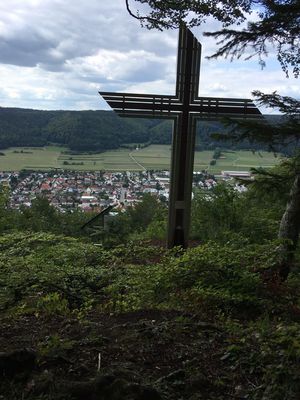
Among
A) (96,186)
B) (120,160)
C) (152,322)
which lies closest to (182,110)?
(120,160)

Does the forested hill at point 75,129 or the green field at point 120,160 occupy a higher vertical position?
the forested hill at point 75,129

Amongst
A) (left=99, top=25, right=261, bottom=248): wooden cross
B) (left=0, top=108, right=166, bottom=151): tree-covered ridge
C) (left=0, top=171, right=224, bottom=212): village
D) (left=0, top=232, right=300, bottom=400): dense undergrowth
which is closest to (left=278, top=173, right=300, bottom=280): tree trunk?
(left=0, top=232, right=300, bottom=400): dense undergrowth

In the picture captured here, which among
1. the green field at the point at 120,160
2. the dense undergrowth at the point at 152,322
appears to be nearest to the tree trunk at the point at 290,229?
the dense undergrowth at the point at 152,322

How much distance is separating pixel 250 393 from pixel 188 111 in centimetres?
693

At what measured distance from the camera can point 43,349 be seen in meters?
2.78

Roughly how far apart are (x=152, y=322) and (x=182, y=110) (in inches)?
231

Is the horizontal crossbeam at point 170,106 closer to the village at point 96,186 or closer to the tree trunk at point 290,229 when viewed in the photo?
the village at point 96,186

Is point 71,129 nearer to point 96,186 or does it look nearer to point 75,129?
point 75,129

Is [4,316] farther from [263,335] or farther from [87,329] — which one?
[263,335]

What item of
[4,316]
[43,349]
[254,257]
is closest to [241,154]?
[254,257]

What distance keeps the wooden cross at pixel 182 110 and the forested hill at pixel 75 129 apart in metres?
2.28

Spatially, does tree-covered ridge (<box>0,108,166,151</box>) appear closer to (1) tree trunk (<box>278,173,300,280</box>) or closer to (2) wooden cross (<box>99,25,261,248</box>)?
(2) wooden cross (<box>99,25,261,248</box>)

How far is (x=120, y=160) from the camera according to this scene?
1237 cm

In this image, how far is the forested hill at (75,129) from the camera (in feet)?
40.2
